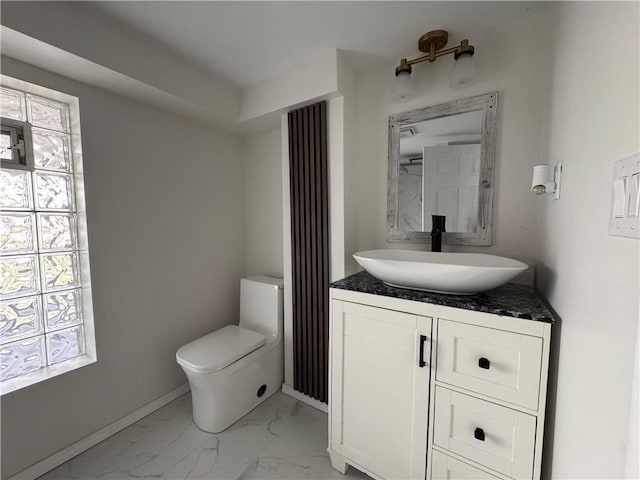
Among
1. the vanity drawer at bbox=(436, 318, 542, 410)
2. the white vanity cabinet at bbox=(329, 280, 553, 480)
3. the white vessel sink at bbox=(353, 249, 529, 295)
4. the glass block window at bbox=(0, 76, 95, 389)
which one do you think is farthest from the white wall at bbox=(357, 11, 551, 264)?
the glass block window at bbox=(0, 76, 95, 389)

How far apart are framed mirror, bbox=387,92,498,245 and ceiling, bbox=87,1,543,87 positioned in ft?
1.12

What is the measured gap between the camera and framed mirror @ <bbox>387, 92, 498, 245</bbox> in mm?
1350

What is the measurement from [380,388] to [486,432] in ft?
1.29

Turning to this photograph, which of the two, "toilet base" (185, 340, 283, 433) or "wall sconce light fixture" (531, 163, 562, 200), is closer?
"wall sconce light fixture" (531, 163, 562, 200)

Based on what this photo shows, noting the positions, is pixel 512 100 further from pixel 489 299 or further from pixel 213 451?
pixel 213 451

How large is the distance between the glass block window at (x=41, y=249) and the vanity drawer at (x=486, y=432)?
6.05 feet

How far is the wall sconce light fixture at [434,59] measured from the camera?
1.25m

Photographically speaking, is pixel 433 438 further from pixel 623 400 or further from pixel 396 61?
pixel 396 61

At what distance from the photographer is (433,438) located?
1034mm

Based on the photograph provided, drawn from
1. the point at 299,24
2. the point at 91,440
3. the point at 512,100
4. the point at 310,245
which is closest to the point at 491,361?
the point at 310,245

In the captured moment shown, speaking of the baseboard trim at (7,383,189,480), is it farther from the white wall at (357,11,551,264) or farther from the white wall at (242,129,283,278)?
the white wall at (357,11,551,264)

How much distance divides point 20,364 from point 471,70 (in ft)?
8.63

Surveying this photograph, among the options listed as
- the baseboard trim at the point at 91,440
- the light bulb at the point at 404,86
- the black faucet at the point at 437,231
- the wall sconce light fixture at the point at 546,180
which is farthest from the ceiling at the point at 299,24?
the baseboard trim at the point at 91,440

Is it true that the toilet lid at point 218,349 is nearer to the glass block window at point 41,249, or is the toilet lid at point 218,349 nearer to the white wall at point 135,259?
the white wall at point 135,259
